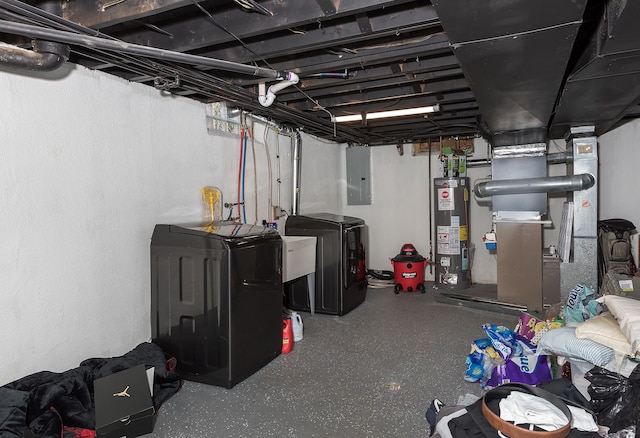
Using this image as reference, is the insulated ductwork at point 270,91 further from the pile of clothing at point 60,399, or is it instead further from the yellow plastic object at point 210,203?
the pile of clothing at point 60,399

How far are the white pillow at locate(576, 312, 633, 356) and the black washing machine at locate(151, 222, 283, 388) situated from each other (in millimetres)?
1976

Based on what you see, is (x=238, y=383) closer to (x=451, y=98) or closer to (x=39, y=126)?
(x=39, y=126)

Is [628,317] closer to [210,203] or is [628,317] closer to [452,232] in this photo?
[210,203]

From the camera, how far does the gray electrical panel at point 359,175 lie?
595 centimetres

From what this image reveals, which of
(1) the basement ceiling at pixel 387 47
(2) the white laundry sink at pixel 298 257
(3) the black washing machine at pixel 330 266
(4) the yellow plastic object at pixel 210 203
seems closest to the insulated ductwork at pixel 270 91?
(1) the basement ceiling at pixel 387 47

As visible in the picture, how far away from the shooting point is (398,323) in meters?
A: 3.79

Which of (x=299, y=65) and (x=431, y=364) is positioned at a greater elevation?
(x=299, y=65)

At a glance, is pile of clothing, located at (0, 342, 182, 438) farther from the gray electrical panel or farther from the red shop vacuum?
the gray electrical panel

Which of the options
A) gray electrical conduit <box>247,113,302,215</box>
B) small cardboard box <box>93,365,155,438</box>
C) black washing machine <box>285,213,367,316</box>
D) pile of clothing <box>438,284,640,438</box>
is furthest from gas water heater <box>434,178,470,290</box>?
small cardboard box <box>93,365,155,438</box>

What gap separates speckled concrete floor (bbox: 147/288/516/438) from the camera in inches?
81.7

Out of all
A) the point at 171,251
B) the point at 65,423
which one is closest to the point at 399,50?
the point at 171,251

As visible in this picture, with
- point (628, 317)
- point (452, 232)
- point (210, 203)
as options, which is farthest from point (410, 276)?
point (628, 317)

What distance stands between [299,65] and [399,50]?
72cm

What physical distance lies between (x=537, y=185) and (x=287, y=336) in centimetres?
318
